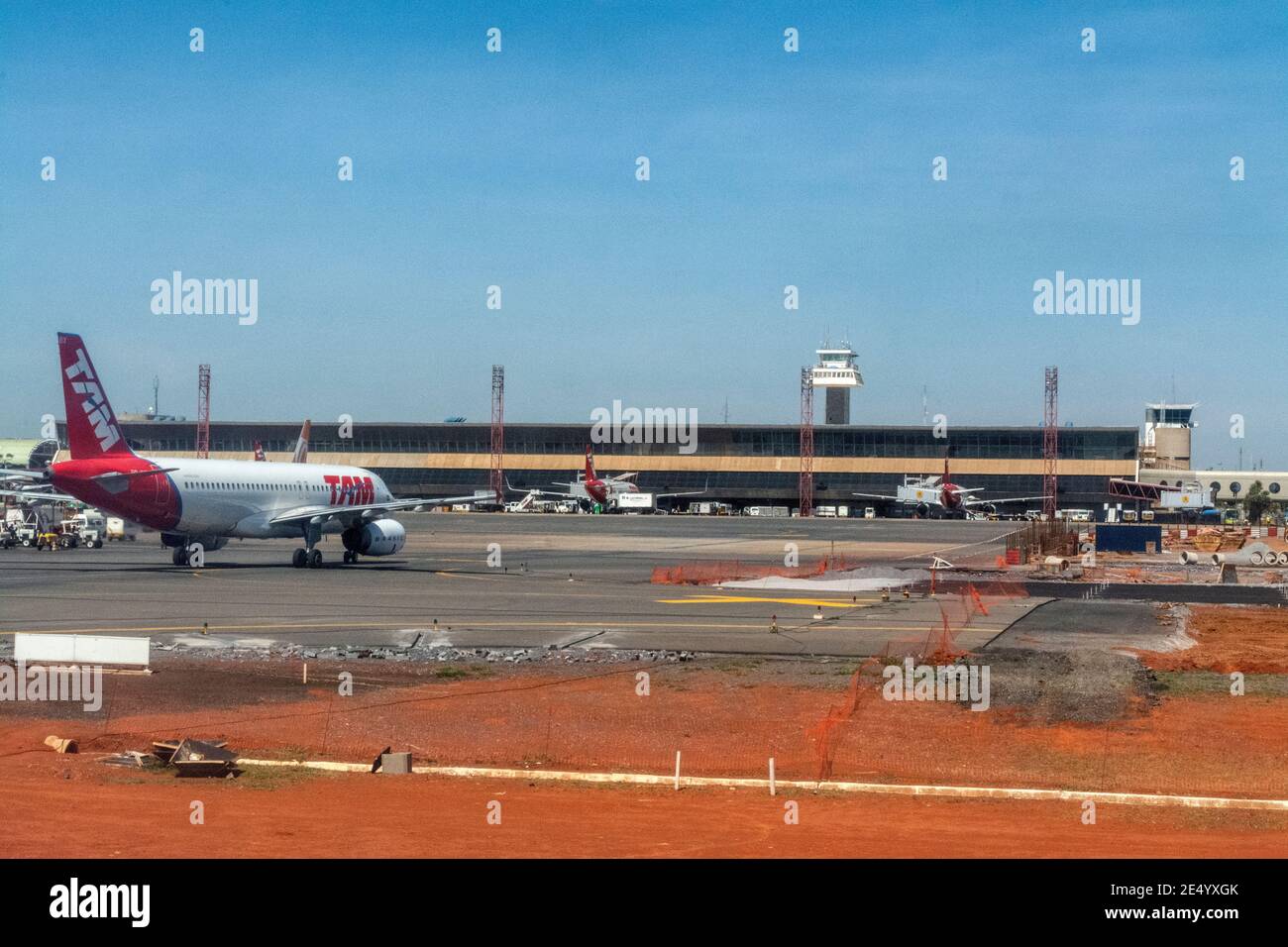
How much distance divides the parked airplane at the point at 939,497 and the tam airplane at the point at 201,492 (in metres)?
89.1

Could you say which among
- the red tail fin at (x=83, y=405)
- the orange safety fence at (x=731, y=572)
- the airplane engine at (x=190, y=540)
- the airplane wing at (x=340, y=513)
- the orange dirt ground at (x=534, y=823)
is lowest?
the orange safety fence at (x=731, y=572)

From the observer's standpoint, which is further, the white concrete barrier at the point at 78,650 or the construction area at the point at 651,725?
the white concrete barrier at the point at 78,650

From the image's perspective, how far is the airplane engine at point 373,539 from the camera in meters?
60.5

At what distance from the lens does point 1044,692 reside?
2591 centimetres

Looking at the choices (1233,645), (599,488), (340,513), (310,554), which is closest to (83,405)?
(310,554)

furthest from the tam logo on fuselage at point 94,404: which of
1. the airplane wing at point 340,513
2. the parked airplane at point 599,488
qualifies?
the parked airplane at point 599,488

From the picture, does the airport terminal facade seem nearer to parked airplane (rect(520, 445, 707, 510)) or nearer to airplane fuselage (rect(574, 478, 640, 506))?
parked airplane (rect(520, 445, 707, 510))

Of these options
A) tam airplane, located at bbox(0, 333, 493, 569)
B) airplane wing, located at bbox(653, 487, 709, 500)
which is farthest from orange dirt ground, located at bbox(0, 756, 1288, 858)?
airplane wing, located at bbox(653, 487, 709, 500)

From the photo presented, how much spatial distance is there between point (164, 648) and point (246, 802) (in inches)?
600

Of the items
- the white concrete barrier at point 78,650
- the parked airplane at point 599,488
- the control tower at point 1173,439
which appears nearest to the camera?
the white concrete barrier at point 78,650

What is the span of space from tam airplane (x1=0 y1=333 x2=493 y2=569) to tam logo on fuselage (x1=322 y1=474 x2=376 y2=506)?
0.05m
